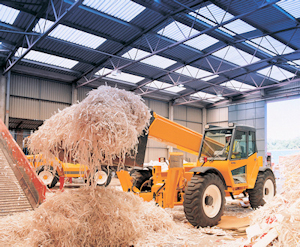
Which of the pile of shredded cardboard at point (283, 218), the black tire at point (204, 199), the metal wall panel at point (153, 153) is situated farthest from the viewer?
the metal wall panel at point (153, 153)

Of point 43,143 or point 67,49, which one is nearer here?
point 43,143

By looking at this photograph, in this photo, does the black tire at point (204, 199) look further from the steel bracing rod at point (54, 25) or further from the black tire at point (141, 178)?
the steel bracing rod at point (54, 25)

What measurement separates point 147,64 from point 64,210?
585 inches

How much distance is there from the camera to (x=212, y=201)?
19.5ft

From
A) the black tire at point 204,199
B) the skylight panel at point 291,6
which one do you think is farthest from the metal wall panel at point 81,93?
the black tire at point 204,199

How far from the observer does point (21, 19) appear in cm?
1239

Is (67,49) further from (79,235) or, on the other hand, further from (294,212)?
(294,212)

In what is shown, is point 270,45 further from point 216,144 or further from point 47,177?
point 47,177

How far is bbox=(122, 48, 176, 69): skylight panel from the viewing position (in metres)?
16.4

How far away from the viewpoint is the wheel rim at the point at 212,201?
18.9 ft

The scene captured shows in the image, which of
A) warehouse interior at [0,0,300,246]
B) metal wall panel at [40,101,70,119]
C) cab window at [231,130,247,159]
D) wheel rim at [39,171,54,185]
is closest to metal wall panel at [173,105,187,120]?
warehouse interior at [0,0,300,246]

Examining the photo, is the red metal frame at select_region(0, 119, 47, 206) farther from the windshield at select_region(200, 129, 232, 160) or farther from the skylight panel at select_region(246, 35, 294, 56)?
the skylight panel at select_region(246, 35, 294, 56)

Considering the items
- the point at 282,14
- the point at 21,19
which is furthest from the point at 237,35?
the point at 21,19

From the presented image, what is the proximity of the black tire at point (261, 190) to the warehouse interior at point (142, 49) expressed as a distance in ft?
21.9
